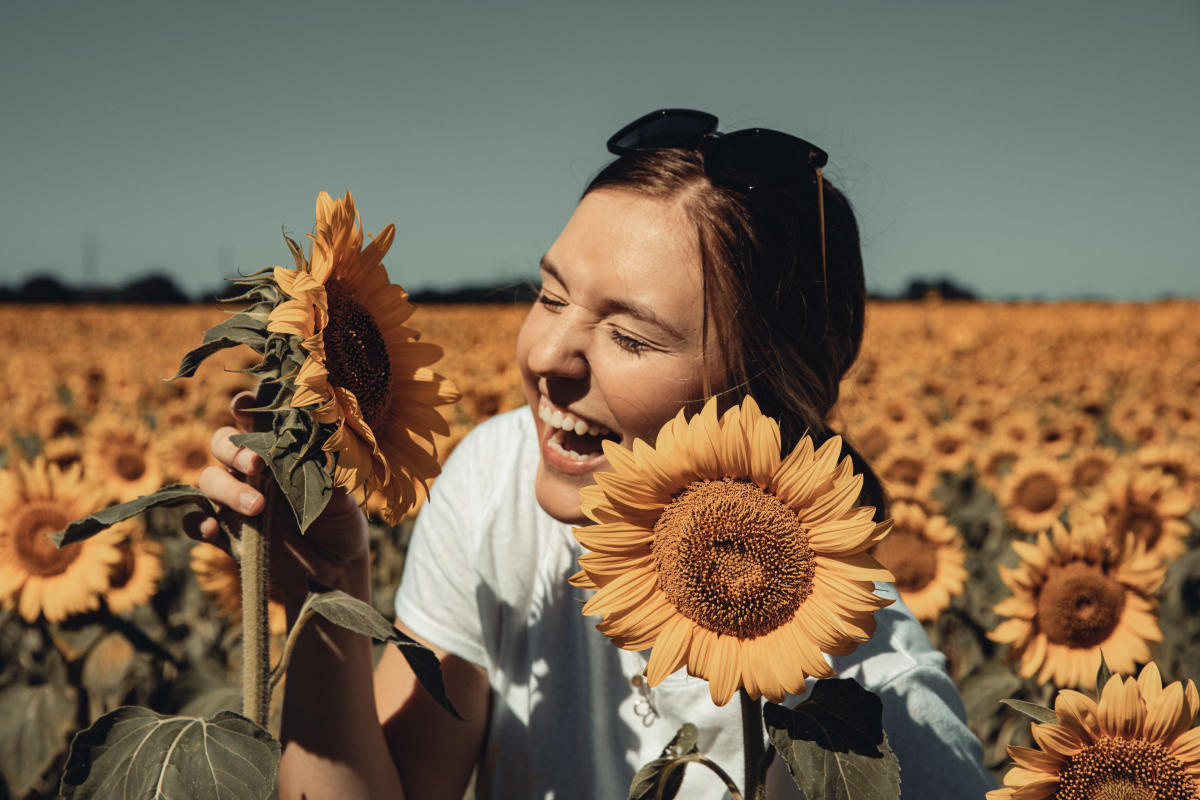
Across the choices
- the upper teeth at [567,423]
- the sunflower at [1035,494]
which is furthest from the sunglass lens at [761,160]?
the sunflower at [1035,494]

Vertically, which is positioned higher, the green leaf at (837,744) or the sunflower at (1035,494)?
the green leaf at (837,744)

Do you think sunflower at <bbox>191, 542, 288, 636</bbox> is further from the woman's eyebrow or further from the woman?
the woman's eyebrow

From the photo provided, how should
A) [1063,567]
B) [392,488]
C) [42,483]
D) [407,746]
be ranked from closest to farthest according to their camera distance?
1. [392,488]
2. [407,746]
3. [1063,567]
4. [42,483]

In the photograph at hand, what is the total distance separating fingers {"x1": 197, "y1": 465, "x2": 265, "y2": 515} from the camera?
4.29 ft

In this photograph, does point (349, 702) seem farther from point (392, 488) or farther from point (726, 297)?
point (726, 297)

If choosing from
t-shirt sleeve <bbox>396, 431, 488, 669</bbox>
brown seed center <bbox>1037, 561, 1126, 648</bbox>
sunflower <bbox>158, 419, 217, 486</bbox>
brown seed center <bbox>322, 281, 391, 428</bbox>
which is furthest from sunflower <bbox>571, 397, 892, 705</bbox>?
sunflower <bbox>158, 419, 217, 486</bbox>

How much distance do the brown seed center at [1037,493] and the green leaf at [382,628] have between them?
4309 millimetres

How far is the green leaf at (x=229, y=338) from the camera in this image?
45.6 inches

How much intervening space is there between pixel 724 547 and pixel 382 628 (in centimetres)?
50

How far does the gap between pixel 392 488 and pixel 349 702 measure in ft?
1.77

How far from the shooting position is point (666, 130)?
6.53 feet

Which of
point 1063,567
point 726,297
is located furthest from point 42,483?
point 1063,567

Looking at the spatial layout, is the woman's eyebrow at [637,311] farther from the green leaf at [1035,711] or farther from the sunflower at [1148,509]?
the sunflower at [1148,509]

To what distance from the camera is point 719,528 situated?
117cm
